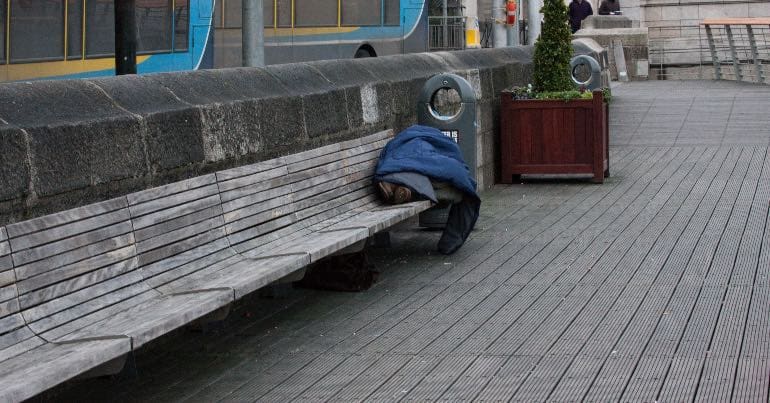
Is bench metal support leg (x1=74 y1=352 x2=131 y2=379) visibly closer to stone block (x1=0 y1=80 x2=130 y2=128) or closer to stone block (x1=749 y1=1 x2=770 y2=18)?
stone block (x1=0 y1=80 x2=130 y2=128)

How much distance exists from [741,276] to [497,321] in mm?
1734

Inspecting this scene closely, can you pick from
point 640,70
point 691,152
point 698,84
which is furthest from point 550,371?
point 640,70

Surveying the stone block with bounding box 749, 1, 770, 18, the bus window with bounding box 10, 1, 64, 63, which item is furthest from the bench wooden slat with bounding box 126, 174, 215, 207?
the stone block with bounding box 749, 1, 770, 18

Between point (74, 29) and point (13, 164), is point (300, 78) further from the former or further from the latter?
point (74, 29)

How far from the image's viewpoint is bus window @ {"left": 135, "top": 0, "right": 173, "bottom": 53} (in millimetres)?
16422

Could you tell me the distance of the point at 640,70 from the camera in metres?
28.5

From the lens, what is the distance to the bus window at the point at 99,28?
1505 cm

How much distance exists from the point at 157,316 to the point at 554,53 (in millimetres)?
7980

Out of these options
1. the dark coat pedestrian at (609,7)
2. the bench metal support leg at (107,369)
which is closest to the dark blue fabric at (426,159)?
the bench metal support leg at (107,369)

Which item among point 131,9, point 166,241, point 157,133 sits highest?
point 131,9

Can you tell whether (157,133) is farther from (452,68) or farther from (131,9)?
(452,68)

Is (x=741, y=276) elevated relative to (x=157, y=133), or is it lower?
lower

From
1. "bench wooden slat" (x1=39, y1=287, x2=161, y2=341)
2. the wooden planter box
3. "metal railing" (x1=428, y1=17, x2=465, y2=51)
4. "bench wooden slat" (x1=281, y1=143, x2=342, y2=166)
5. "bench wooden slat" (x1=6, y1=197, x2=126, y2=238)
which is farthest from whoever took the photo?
"metal railing" (x1=428, y1=17, x2=465, y2=51)

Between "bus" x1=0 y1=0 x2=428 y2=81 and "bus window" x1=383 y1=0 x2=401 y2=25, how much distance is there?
2cm
